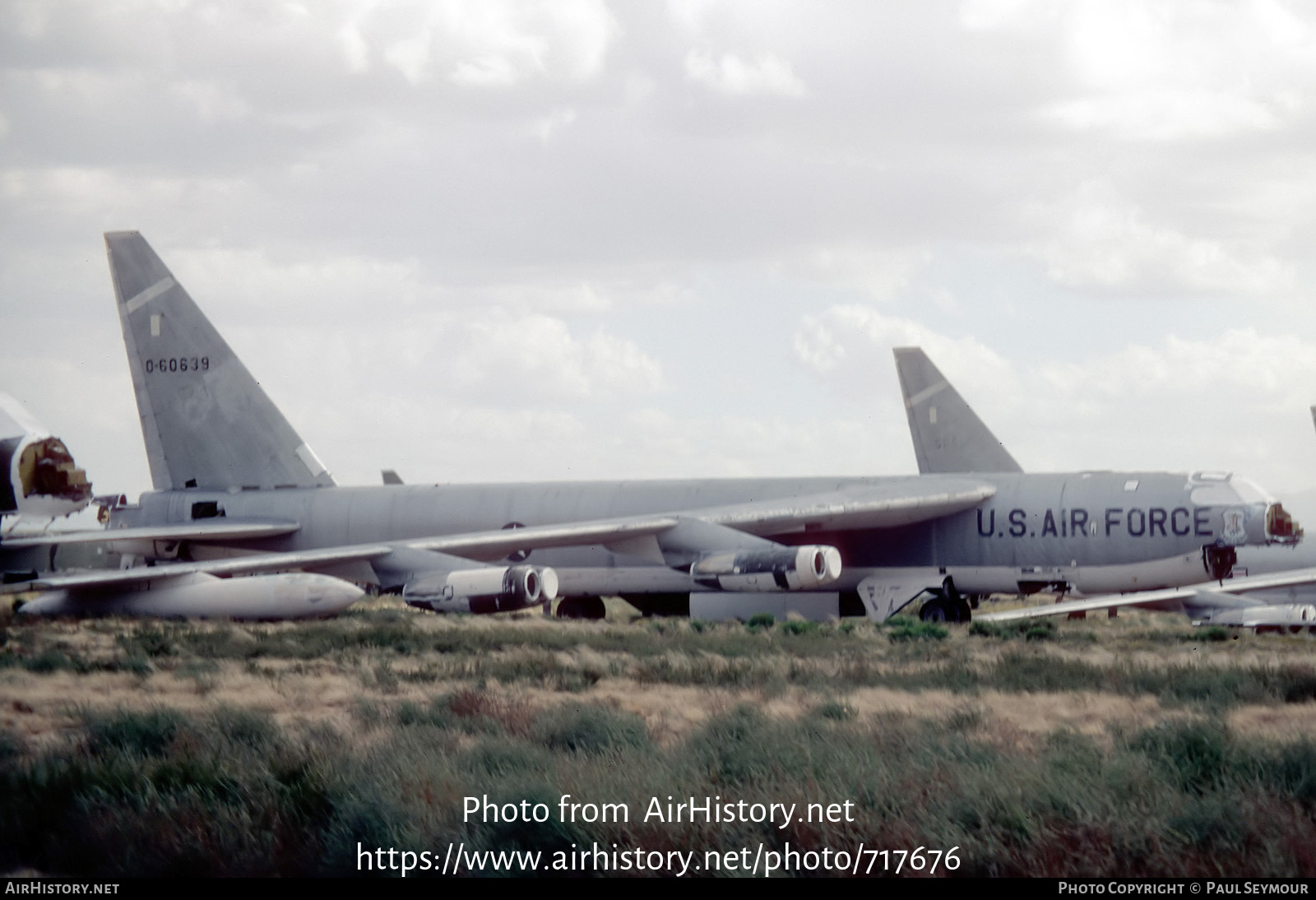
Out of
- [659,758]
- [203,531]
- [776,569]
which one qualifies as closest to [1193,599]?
[776,569]

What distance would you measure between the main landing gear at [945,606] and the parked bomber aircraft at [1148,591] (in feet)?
1.89

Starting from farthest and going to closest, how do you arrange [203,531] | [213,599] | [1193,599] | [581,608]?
[581,608], [203,531], [1193,599], [213,599]

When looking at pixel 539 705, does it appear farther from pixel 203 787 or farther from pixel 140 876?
pixel 140 876

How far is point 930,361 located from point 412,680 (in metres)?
22.0

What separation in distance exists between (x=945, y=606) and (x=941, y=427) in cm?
848

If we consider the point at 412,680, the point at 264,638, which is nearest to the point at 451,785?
the point at 412,680

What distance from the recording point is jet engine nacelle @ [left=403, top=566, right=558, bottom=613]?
1596cm

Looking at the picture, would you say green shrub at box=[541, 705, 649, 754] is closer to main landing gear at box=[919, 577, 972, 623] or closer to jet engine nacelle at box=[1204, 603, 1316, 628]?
jet engine nacelle at box=[1204, 603, 1316, 628]

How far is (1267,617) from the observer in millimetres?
22109

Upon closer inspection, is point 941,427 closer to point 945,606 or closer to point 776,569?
point 945,606

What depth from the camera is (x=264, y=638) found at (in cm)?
1980

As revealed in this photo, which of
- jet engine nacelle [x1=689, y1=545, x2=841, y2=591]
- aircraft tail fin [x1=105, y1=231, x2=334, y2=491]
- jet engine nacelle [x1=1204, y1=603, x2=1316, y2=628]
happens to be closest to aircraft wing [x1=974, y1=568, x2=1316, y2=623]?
jet engine nacelle [x1=1204, y1=603, x2=1316, y2=628]

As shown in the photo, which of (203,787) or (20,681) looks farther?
(20,681)

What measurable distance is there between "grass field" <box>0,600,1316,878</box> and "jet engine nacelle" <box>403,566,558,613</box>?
787 mm
